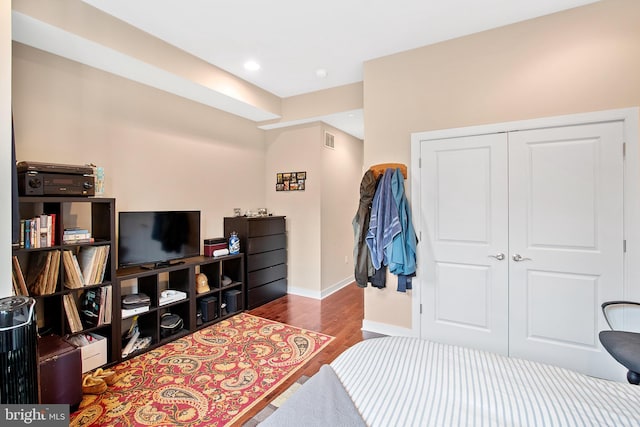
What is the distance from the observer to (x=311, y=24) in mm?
2574

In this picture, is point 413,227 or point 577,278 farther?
point 413,227

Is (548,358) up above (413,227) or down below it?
below

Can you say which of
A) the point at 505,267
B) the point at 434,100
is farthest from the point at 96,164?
the point at 505,267

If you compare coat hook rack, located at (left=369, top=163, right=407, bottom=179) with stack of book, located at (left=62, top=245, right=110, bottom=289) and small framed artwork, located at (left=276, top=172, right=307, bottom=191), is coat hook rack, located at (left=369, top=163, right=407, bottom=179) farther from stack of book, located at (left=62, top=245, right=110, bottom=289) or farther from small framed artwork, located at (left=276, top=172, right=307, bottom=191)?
stack of book, located at (left=62, top=245, right=110, bottom=289)

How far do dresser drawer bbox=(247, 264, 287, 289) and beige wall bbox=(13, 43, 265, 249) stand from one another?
794mm

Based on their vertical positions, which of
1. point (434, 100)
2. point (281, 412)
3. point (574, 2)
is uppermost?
point (574, 2)

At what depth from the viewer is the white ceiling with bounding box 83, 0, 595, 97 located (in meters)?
2.33

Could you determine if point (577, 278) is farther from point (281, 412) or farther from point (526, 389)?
point (281, 412)

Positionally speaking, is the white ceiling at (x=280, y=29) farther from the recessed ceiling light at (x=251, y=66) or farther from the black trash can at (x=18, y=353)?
the black trash can at (x=18, y=353)

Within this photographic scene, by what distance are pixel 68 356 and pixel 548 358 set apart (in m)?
3.59

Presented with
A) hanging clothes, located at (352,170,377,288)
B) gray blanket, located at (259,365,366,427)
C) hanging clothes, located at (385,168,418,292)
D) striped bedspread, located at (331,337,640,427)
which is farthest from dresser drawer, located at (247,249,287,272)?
gray blanket, located at (259,365,366,427)

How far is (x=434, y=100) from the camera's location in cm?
287

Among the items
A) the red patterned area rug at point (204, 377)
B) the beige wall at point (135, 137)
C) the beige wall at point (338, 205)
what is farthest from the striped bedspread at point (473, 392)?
the beige wall at point (338, 205)

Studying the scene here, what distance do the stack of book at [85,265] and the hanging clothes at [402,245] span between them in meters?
2.51
